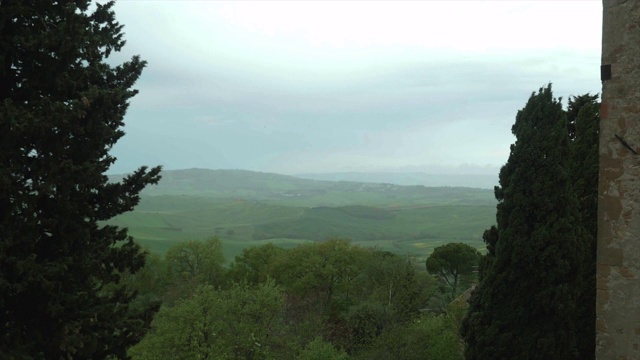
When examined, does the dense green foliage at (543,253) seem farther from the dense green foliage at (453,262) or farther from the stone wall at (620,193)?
the dense green foliage at (453,262)

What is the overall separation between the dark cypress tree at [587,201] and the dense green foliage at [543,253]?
26mm

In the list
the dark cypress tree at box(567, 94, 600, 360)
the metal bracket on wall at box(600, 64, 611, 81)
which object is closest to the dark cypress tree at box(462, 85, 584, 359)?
the dark cypress tree at box(567, 94, 600, 360)

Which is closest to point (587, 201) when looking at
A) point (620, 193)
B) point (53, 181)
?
point (620, 193)

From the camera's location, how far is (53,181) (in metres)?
8.12

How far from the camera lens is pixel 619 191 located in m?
4.78

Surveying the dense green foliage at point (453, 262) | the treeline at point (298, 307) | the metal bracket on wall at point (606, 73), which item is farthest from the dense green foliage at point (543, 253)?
the dense green foliage at point (453, 262)

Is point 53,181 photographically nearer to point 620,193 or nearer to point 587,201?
point 620,193

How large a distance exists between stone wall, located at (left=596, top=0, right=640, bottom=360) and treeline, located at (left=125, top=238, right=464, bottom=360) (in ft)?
27.3

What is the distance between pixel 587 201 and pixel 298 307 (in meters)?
26.0

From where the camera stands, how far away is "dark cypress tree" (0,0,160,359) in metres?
7.94

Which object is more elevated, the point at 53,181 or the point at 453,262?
the point at 53,181

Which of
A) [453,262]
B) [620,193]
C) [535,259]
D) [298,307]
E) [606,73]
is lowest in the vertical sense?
[298,307]

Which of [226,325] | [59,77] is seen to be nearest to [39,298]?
[59,77]

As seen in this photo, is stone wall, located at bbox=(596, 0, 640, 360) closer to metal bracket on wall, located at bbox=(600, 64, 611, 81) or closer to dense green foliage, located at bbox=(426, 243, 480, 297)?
metal bracket on wall, located at bbox=(600, 64, 611, 81)
